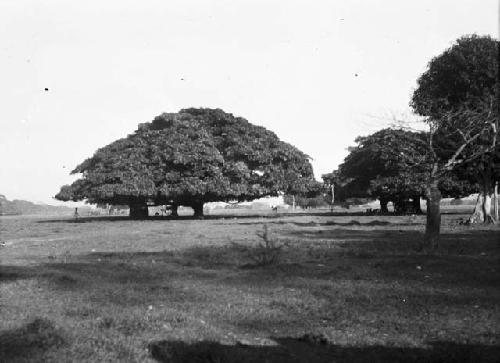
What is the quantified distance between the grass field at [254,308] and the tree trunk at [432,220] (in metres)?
0.67

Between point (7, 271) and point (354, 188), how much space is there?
56.7m

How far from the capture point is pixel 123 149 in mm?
53062

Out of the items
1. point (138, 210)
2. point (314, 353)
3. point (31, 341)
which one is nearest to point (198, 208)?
point (138, 210)

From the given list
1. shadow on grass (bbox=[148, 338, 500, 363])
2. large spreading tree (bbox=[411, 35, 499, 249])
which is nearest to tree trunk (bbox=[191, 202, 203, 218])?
large spreading tree (bbox=[411, 35, 499, 249])

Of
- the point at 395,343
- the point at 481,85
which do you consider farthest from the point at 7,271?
the point at 481,85

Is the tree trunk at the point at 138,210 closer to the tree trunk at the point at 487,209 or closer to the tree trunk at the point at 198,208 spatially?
the tree trunk at the point at 198,208

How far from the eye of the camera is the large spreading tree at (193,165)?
156 feet

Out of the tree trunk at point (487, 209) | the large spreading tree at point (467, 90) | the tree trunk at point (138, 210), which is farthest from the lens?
the tree trunk at point (138, 210)

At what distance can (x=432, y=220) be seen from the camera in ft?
58.8

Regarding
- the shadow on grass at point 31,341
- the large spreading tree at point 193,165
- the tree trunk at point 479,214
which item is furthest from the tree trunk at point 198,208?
the shadow on grass at point 31,341

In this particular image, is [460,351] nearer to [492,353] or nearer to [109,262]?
[492,353]

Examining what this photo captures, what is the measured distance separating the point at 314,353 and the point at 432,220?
40.8ft

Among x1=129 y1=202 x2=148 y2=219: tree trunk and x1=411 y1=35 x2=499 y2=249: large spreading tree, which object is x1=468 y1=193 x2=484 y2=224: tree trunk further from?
x1=129 y1=202 x2=148 y2=219: tree trunk

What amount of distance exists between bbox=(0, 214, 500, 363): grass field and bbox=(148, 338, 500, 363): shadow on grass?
0.02 meters
